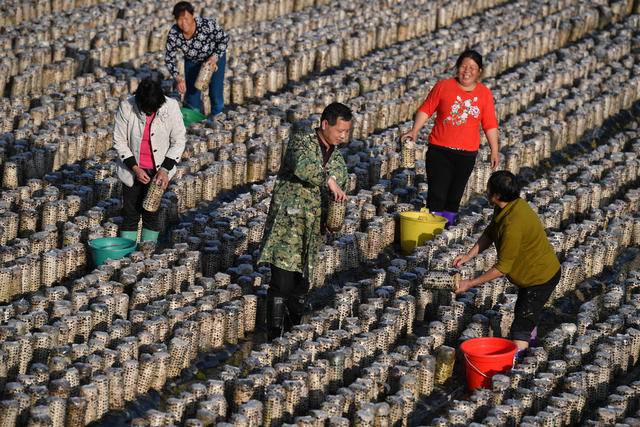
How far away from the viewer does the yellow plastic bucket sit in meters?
8.25

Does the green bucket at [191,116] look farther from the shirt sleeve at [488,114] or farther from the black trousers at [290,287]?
the black trousers at [290,287]

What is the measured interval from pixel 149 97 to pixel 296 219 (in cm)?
147

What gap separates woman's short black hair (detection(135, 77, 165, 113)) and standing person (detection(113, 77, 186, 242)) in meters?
0.03

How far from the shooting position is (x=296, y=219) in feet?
21.0

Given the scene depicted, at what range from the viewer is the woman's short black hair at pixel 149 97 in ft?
23.2

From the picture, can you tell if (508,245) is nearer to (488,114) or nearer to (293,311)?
(293,311)

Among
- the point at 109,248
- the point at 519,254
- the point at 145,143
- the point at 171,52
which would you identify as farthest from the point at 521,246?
the point at 171,52

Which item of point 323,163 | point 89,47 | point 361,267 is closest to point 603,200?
point 361,267

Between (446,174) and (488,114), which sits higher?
(488,114)

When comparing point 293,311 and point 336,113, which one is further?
point 293,311

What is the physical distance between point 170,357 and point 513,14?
10047mm

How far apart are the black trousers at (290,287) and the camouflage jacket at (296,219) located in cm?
9

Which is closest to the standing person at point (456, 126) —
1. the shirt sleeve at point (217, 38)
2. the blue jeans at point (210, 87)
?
the shirt sleeve at point (217, 38)

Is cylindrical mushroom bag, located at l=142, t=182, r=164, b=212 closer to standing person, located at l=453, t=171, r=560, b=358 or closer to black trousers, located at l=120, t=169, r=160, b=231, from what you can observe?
black trousers, located at l=120, t=169, r=160, b=231
